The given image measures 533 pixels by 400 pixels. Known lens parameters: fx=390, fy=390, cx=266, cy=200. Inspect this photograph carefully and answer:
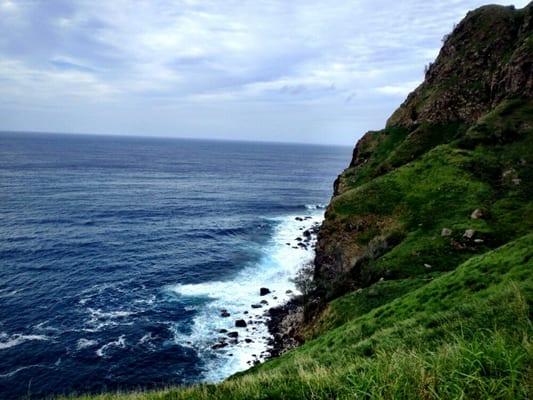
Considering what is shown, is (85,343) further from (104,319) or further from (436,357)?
(436,357)

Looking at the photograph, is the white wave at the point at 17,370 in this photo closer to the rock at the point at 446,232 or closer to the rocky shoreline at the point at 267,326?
the rocky shoreline at the point at 267,326

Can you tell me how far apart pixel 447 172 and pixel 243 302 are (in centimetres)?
4306

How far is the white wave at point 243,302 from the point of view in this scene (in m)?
53.1

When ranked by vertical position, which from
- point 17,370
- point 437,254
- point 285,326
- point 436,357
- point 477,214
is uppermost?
point 436,357

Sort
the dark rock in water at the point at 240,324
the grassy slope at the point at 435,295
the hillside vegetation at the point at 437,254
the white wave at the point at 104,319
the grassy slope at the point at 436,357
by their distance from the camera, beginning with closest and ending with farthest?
the grassy slope at the point at 436,357 → the grassy slope at the point at 435,295 → the hillside vegetation at the point at 437,254 → the white wave at the point at 104,319 → the dark rock in water at the point at 240,324

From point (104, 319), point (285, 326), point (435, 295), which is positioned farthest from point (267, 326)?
point (435, 295)

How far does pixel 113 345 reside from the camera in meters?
55.0

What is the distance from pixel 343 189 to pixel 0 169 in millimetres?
177139

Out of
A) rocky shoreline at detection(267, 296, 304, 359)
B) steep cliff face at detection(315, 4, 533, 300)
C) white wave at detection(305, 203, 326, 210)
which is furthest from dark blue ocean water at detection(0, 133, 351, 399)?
steep cliff face at detection(315, 4, 533, 300)

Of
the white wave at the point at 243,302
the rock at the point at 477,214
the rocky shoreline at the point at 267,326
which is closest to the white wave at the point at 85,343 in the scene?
the white wave at the point at 243,302

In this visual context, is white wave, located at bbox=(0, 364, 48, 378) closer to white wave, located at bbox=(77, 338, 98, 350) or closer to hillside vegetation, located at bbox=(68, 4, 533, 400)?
white wave, located at bbox=(77, 338, 98, 350)

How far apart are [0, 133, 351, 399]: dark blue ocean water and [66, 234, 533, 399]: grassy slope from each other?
2809cm

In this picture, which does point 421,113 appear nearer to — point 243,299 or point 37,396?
point 243,299

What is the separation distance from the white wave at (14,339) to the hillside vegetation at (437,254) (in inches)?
1374
